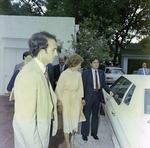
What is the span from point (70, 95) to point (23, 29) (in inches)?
214

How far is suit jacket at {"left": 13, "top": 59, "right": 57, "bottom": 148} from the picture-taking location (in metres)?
1.36

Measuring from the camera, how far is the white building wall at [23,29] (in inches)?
294

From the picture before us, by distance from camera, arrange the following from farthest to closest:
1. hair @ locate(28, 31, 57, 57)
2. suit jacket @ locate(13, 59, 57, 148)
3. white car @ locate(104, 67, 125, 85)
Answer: white car @ locate(104, 67, 125, 85) → hair @ locate(28, 31, 57, 57) → suit jacket @ locate(13, 59, 57, 148)

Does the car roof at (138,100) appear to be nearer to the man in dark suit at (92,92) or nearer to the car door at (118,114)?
the car door at (118,114)

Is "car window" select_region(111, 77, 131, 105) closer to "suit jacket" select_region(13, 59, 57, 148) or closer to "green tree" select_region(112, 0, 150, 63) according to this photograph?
"suit jacket" select_region(13, 59, 57, 148)

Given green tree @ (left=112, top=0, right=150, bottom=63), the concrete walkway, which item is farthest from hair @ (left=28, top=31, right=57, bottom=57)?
green tree @ (left=112, top=0, right=150, bottom=63)

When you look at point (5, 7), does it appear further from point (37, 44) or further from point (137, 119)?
point (137, 119)

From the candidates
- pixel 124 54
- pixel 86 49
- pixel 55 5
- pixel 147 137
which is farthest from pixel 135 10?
pixel 147 137

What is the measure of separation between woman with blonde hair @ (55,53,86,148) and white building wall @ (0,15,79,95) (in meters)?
4.29

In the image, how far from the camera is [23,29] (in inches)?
296

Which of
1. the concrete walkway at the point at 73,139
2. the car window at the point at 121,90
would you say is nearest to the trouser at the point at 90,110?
the concrete walkway at the point at 73,139

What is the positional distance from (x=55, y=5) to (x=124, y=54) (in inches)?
418

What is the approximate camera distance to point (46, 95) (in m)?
1.49

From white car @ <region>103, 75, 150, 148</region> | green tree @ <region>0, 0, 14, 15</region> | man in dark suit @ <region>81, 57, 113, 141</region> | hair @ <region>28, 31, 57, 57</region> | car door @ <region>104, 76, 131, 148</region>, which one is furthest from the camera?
green tree @ <region>0, 0, 14, 15</region>
